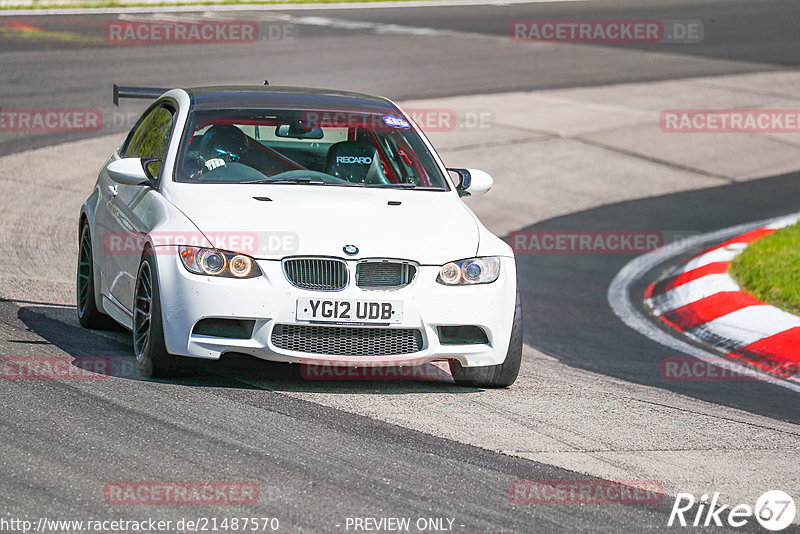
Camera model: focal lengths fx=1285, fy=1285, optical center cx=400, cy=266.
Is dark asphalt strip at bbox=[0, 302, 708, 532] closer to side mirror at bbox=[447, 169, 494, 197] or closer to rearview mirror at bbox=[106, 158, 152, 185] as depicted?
rearview mirror at bbox=[106, 158, 152, 185]

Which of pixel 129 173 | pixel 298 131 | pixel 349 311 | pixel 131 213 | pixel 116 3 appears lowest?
pixel 116 3

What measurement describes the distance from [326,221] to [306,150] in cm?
153

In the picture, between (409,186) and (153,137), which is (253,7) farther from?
(409,186)

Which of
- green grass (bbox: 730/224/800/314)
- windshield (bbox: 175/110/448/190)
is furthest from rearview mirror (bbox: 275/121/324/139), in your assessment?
green grass (bbox: 730/224/800/314)

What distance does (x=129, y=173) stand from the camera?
7.23m

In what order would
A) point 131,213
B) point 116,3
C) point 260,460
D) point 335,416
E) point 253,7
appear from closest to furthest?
point 260,460, point 335,416, point 131,213, point 116,3, point 253,7

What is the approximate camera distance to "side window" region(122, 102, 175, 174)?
7762 mm

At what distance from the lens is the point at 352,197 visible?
717 centimetres

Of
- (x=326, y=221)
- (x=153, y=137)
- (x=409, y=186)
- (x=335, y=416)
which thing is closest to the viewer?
(x=335, y=416)

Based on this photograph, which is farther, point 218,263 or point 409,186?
point 409,186

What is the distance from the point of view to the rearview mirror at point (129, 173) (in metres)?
7.23

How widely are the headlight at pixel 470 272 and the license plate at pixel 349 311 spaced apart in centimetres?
32

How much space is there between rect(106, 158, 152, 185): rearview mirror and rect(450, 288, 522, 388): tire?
6.69 feet

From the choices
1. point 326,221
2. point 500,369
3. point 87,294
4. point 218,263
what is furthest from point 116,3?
point 500,369
